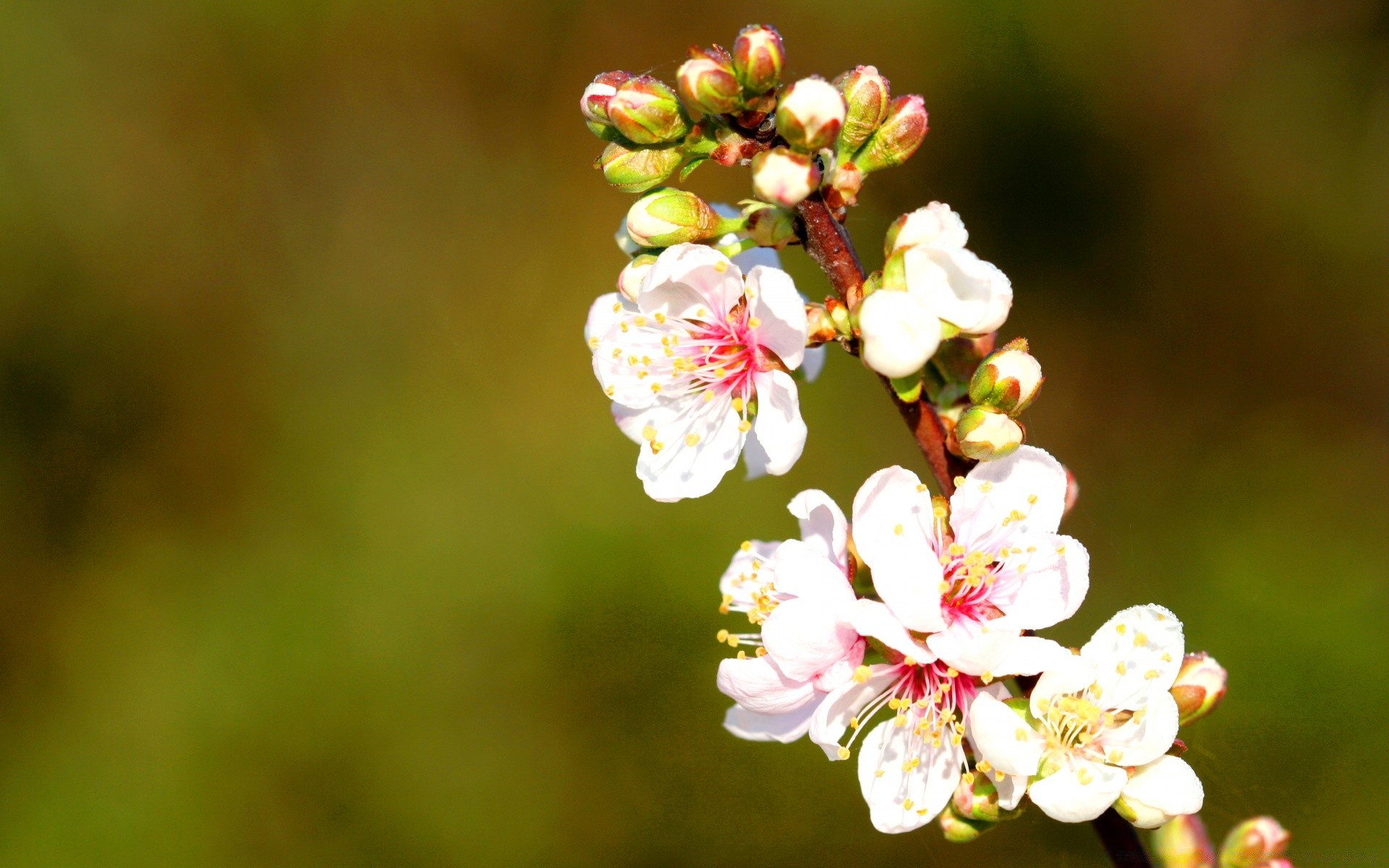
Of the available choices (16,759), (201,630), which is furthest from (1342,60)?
(16,759)

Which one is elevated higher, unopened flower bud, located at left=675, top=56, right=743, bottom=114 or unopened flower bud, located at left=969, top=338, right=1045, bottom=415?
unopened flower bud, located at left=675, top=56, right=743, bottom=114

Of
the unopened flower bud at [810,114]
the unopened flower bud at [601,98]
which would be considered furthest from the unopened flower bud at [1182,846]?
the unopened flower bud at [601,98]

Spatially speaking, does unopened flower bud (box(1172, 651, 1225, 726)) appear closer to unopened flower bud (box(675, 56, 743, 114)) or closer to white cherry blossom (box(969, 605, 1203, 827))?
white cherry blossom (box(969, 605, 1203, 827))

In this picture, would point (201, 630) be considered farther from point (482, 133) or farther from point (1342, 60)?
point (1342, 60)

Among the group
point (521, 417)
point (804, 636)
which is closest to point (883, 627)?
point (804, 636)

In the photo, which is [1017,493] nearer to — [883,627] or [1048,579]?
[1048,579]

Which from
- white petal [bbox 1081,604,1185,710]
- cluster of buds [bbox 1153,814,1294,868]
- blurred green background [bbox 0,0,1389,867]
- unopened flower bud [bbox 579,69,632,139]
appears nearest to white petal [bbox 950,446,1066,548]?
white petal [bbox 1081,604,1185,710]
